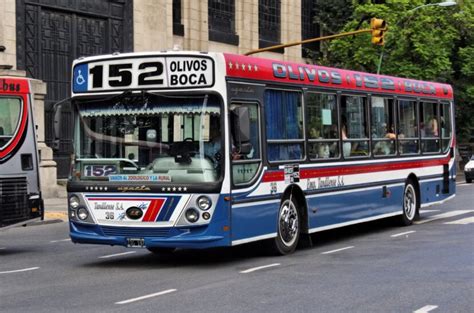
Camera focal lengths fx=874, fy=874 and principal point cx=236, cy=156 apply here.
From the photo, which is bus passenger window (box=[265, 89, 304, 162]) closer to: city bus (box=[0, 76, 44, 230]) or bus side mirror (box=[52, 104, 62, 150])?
bus side mirror (box=[52, 104, 62, 150])

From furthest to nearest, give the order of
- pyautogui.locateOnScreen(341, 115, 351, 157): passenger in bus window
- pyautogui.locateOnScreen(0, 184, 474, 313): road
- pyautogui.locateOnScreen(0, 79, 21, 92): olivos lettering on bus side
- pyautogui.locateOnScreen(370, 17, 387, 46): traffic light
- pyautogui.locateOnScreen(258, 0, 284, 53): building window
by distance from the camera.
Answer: pyautogui.locateOnScreen(258, 0, 284, 53): building window < pyautogui.locateOnScreen(370, 17, 387, 46): traffic light < pyautogui.locateOnScreen(341, 115, 351, 157): passenger in bus window < pyautogui.locateOnScreen(0, 79, 21, 92): olivos lettering on bus side < pyautogui.locateOnScreen(0, 184, 474, 313): road

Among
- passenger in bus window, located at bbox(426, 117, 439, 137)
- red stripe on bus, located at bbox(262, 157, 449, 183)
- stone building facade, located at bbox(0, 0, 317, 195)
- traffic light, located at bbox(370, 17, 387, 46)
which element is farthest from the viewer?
stone building facade, located at bbox(0, 0, 317, 195)

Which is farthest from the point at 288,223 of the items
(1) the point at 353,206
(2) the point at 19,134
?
(2) the point at 19,134

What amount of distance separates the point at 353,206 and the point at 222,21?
92.2 feet

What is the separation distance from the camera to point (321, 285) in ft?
33.7

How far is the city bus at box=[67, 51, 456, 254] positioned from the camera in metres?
11.7

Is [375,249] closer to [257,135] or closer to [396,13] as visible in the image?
[257,135]

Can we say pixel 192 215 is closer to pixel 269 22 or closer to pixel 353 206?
pixel 353 206

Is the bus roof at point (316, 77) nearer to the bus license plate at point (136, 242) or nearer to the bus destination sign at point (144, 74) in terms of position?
the bus destination sign at point (144, 74)

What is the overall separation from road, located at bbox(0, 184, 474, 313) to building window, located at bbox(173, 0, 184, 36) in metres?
24.4

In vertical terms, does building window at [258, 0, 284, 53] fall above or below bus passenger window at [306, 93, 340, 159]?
above

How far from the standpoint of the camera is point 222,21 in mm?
42469

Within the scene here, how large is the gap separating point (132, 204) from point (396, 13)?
33648 millimetres

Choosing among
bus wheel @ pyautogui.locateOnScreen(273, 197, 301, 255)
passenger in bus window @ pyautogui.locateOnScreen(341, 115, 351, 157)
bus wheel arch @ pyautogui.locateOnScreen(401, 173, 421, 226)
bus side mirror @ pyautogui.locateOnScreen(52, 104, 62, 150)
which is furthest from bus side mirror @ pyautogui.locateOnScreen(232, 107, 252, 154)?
bus wheel arch @ pyautogui.locateOnScreen(401, 173, 421, 226)
